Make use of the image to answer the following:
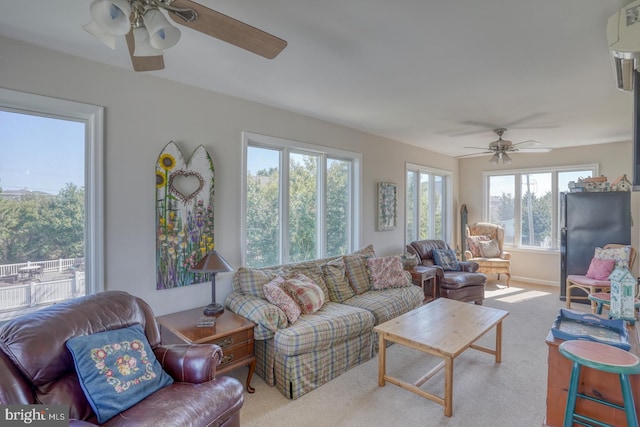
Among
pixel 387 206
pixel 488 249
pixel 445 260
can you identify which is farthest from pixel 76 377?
pixel 488 249

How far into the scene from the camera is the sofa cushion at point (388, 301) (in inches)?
126

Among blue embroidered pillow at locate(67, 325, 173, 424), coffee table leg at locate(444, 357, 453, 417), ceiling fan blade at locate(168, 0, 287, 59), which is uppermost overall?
ceiling fan blade at locate(168, 0, 287, 59)

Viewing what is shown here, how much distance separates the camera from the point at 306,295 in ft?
9.63

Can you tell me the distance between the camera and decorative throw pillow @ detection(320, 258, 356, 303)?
135 inches

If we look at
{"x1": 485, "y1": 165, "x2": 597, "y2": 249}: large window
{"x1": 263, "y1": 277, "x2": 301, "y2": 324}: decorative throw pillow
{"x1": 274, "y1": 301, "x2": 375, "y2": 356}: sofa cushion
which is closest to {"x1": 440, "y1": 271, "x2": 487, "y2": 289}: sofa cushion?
{"x1": 274, "y1": 301, "x2": 375, "y2": 356}: sofa cushion

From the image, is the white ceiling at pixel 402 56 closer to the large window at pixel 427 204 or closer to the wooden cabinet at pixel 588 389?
the wooden cabinet at pixel 588 389

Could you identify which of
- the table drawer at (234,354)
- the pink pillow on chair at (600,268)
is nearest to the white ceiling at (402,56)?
the pink pillow on chair at (600,268)

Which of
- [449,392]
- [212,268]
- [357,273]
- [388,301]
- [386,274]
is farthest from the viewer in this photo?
[386,274]

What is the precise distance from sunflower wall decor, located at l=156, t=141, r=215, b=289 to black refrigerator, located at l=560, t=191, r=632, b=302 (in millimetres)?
5296

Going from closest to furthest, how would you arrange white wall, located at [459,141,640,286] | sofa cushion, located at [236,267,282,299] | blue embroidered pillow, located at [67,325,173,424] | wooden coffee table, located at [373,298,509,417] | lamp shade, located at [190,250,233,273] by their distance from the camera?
blue embroidered pillow, located at [67,325,173,424] → wooden coffee table, located at [373,298,509,417] → lamp shade, located at [190,250,233,273] → sofa cushion, located at [236,267,282,299] → white wall, located at [459,141,640,286]

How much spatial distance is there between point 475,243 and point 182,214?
5.31 metres

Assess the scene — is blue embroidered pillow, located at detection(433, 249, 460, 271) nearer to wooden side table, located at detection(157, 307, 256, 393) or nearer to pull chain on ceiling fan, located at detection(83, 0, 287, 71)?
wooden side table, located at detection(157, 307, 256, 393)

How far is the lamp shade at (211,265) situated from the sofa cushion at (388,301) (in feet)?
4.62

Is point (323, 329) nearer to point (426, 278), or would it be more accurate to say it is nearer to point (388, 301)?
point (388, 301)
